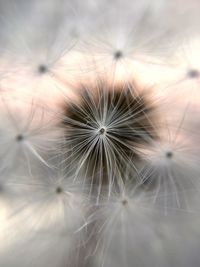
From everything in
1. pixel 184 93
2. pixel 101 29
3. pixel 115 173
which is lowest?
pixel 115 173

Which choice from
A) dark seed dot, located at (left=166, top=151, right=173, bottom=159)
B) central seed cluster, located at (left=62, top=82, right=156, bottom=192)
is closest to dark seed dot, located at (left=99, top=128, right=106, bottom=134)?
central seed cluster, located at (left=62, top=82, right=156, bottom=192)

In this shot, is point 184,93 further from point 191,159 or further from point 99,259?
point 99,259

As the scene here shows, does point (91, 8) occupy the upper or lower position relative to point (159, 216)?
upper

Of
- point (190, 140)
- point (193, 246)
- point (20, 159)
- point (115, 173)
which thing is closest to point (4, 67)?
point (20, 159)

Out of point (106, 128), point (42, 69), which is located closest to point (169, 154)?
point (106, 128)

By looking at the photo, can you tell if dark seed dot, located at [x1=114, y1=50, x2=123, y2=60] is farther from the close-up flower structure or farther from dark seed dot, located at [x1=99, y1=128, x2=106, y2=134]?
dark seed dot, located at [x1=99, y1=128, x2=106, y2=134]

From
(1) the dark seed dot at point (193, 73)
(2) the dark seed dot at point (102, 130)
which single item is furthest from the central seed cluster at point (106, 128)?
(1) the dark seed dot at point (193, 73)

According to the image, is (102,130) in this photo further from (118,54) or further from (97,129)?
(118,54)

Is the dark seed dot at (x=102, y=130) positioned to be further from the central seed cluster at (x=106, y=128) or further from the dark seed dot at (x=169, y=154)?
the dark seed dot at (x=169, y=154)
